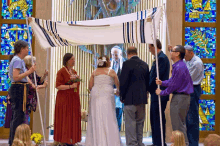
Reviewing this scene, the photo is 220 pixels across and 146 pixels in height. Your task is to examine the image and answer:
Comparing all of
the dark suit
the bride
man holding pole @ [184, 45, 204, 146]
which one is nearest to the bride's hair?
the bride

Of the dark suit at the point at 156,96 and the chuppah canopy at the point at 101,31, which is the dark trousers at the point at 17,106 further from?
the dark suit at the point at 156,96

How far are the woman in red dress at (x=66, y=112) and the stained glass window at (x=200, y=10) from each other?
127 inches

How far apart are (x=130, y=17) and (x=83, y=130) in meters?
3.17

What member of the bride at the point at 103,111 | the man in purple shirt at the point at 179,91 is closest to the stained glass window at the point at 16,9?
the bride at the point at 103,111

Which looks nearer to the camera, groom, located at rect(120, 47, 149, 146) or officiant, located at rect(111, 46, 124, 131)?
groom, located at rect(120, 47, 149, 146)

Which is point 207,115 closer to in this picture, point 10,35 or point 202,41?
point 202,41

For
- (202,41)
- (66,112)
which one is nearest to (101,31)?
(66,112)

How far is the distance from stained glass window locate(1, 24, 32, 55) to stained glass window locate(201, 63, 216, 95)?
4.29 m

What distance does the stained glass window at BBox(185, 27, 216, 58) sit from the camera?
8055mm

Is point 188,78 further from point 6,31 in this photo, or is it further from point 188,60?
point 6,31

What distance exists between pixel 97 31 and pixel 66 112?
5.91ft

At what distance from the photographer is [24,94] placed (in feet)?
19.2

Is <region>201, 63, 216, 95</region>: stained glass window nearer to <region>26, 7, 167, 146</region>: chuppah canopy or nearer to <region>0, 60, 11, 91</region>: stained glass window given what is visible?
<region>26, 7, 167, 146</region>: chuppah canopy

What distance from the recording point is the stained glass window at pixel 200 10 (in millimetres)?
8125
